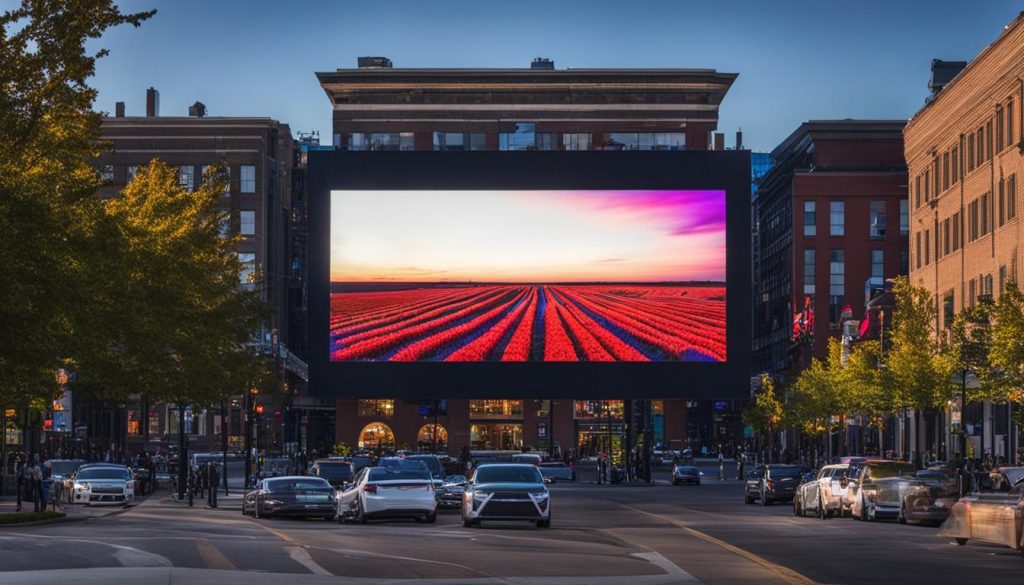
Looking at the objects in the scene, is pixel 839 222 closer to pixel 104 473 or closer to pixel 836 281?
pixel 836 281

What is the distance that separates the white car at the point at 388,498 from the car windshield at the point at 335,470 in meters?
14.4

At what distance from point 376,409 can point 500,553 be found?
12585 cm

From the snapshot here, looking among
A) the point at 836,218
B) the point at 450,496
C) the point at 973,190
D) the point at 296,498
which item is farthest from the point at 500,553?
the point at 836,218

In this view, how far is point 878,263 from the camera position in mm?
149375

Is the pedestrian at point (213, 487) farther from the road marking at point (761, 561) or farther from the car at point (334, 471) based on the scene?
the road marking at point (761, 561)

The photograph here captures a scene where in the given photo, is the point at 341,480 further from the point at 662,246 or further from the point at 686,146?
the point at 686,146

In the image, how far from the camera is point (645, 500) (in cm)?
6706

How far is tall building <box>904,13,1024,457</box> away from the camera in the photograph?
77875 millimetres

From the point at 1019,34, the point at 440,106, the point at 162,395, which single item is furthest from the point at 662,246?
the point at 440,106

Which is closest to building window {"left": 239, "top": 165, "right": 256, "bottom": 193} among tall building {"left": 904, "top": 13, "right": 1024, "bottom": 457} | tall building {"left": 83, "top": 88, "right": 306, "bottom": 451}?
tall building {"left": 83, "top": 88, "right": 306, "bottom": 451}

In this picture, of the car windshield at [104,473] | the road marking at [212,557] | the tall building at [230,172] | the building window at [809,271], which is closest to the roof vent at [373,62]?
the tall building at [230,172]

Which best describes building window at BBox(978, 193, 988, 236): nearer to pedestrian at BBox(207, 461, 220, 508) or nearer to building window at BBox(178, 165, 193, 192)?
pedestrian at BBox(207, 461, 220, 508)

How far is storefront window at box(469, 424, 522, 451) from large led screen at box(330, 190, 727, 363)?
209ft

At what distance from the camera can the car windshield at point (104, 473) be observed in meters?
Answer: 62.3
